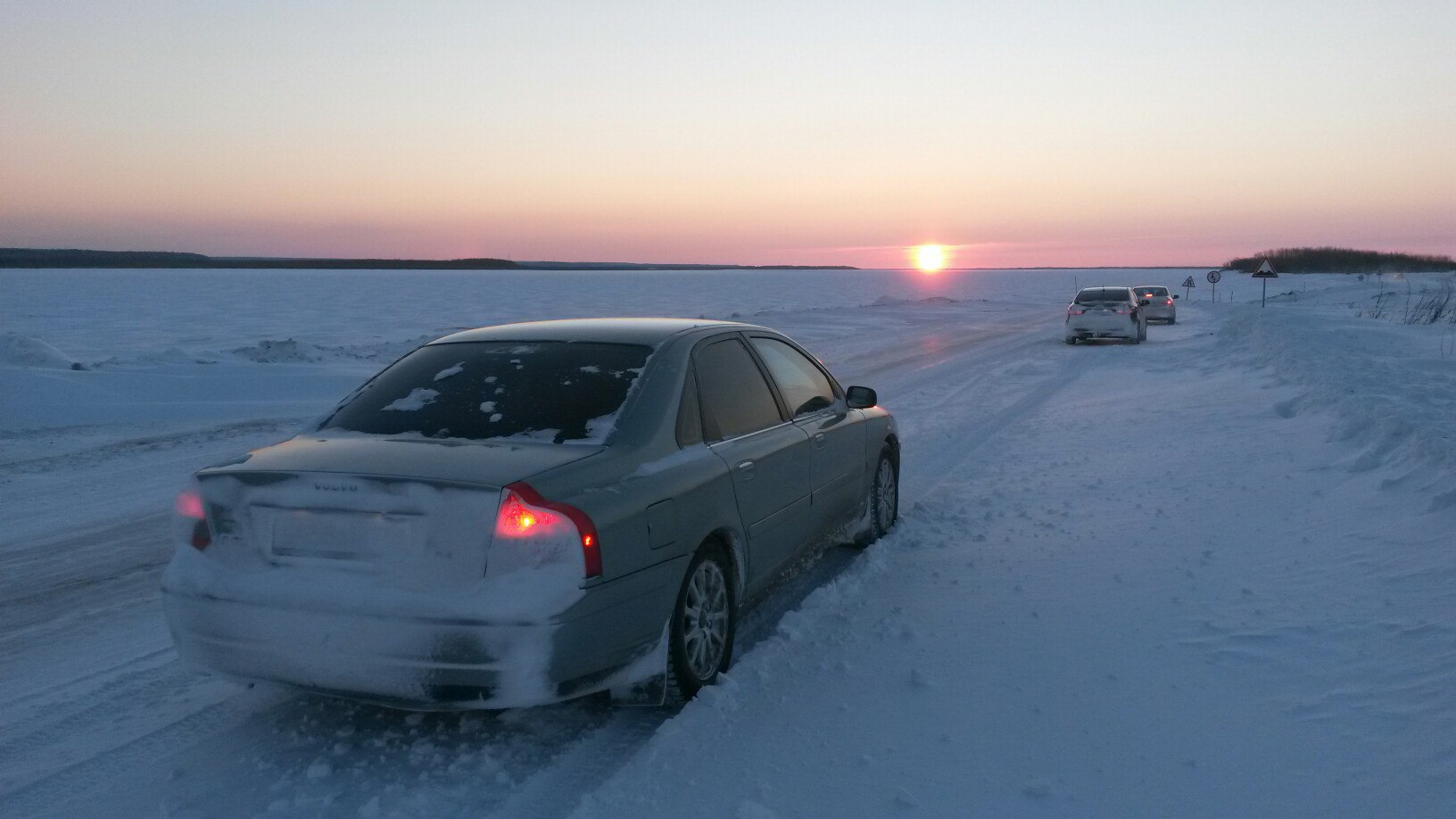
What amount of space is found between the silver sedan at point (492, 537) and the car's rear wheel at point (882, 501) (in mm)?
1894

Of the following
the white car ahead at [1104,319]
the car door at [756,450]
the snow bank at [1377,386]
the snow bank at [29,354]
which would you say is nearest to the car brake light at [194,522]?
the car door at [756,450]

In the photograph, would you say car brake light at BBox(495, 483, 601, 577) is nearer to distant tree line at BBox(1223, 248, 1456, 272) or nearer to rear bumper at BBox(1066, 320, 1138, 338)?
rear bumper at BBox(1066, 320, 1138, 338)

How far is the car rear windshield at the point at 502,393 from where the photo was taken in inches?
158

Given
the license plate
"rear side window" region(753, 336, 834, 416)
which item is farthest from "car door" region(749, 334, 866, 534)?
the license plate

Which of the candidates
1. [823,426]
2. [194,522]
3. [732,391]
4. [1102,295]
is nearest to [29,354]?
[194,522]

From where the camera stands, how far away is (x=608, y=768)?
3.58 metres

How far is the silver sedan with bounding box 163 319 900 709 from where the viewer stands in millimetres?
3309

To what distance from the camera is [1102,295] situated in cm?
2505

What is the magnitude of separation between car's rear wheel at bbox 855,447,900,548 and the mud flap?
275 centimetres

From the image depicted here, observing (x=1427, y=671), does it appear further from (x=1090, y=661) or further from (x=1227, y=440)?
(x=1227, y=440)

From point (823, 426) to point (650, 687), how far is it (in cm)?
214

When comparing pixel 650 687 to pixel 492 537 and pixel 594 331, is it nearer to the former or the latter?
pixel 492 537

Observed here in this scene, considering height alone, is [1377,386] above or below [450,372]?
below

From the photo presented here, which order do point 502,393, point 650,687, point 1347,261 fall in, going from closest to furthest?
point 650,687, point 502,393, point 1347,261
